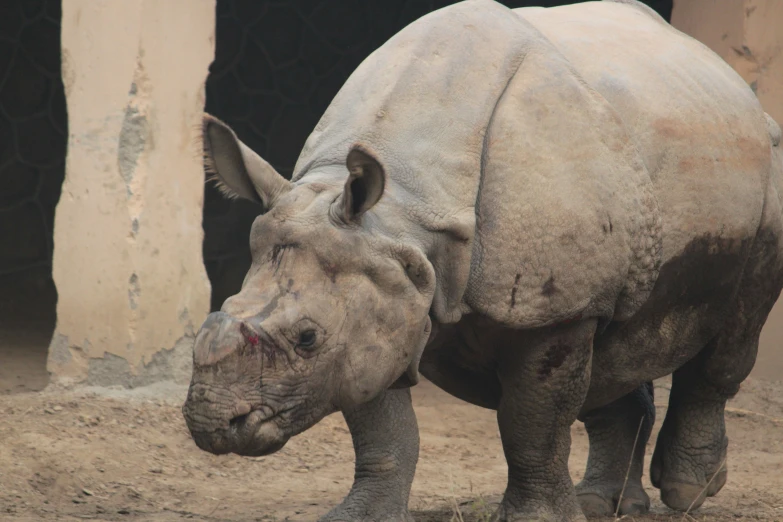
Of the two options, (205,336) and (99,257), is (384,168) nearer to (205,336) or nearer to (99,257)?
(205,336)

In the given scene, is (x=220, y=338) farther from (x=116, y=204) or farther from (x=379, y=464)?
(x=116, y=204)

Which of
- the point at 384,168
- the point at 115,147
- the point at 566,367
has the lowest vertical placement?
the point at 115,147

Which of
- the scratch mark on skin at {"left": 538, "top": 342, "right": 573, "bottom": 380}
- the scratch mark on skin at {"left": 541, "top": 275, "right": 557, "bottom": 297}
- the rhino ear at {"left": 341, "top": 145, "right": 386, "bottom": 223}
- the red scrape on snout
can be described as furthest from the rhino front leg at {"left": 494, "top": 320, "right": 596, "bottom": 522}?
the red scrape on snout

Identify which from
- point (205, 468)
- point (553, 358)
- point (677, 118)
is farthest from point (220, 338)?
point (205, 468)

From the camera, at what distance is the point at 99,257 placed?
6.63 meters

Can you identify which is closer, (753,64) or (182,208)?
(182,208)

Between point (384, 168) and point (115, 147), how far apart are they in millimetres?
3492

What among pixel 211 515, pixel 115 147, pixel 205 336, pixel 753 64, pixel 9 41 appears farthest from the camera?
pixel 9 41

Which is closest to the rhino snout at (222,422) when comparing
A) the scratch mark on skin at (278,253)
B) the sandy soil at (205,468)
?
the scratch mark on skin at (278,253)

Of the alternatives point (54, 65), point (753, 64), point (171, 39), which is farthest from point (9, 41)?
point (753, 64)

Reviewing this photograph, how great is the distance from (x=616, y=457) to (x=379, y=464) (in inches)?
58.1

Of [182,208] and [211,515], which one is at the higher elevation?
[182,208]

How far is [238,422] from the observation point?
333 centimetres

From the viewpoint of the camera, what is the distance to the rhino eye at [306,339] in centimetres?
343
